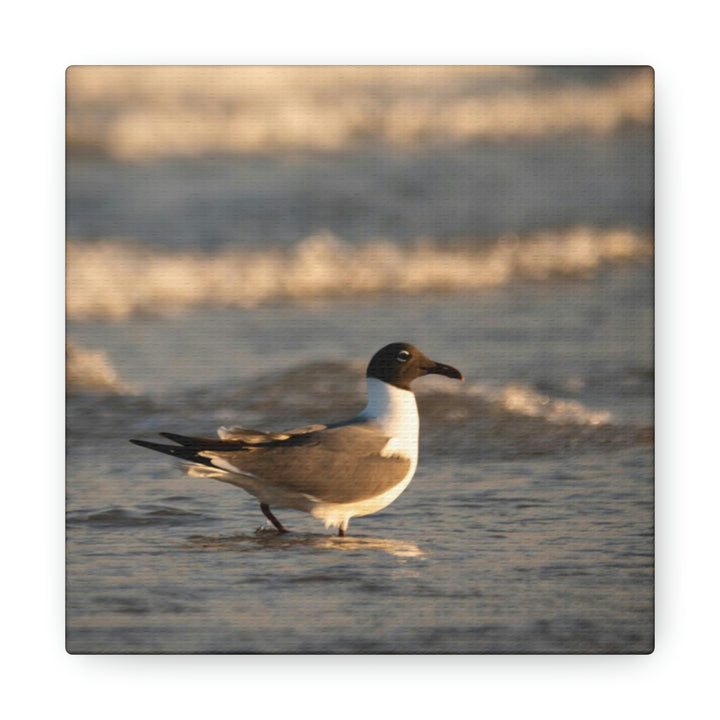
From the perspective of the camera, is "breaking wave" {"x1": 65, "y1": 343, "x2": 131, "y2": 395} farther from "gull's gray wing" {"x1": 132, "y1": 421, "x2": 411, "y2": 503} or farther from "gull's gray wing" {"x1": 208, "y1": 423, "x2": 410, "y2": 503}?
"gull's gray wing" {"x1": 208, "y1": 423, "x2": 410, "y2": 503}

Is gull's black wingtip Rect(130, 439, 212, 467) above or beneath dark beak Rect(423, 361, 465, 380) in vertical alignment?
beneath

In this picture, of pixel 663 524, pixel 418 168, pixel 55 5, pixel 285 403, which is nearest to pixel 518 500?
pixel 663 524

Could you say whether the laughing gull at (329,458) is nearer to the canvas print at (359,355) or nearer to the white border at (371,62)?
the canvas print at (359,355)

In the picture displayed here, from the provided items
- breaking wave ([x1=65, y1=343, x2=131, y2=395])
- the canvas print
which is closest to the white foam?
the canvas print

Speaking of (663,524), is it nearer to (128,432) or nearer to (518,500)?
(518,500)

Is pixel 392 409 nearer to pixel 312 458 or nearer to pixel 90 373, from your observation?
pixel 312 458

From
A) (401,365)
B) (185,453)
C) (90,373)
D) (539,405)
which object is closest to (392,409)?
(401,365)

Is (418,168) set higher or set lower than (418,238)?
higher

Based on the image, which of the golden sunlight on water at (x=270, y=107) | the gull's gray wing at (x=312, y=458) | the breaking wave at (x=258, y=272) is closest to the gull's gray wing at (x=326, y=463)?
the gull's gray wing at (x=312, y=458)
